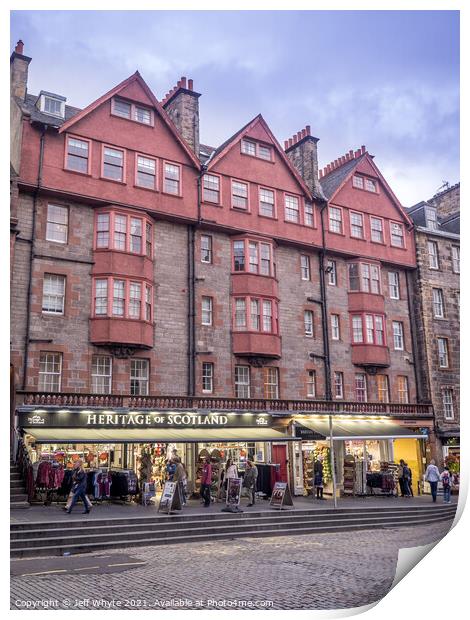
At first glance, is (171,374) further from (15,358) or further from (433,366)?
(433,366)

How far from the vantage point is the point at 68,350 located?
62.2 ft

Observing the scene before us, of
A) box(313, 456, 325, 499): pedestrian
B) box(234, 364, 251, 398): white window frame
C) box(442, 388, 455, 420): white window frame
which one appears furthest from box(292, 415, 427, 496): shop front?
box(234, 364, 251, 398): white window frame

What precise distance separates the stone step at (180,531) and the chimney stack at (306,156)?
14.2 meters

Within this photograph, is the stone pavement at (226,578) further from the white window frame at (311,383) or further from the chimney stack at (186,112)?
the chimney stack at (186,112)

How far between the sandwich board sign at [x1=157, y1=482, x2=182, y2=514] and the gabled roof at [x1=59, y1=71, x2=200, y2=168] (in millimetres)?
11622

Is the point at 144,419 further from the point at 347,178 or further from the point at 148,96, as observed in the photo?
the point at 347,178

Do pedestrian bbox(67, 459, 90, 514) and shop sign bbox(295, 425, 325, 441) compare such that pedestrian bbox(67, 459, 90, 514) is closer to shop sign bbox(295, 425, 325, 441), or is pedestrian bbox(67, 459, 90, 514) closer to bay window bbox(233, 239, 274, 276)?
shop sign bbox(295, 425, 325, 441)

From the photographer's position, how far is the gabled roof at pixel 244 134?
23188 mm

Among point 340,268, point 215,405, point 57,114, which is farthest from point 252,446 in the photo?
point 57,114

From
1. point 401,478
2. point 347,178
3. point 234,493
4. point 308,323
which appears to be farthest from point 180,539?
point 347,178

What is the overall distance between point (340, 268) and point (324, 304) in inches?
77.9

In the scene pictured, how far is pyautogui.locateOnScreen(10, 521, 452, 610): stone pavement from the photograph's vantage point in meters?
9.05

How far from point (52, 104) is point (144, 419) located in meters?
11.2

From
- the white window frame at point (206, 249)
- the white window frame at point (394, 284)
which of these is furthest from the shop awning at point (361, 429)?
the white window frame at point (206, 249)
